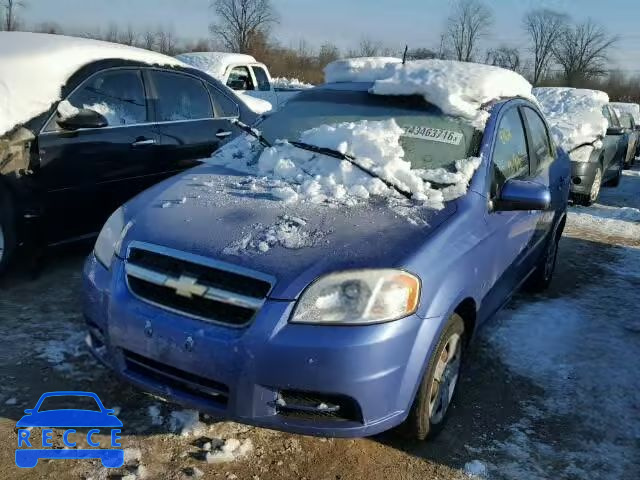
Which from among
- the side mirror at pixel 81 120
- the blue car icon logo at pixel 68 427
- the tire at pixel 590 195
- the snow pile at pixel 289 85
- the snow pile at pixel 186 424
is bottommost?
the blue car icon logo at pixel 68 427

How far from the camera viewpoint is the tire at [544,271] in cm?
471

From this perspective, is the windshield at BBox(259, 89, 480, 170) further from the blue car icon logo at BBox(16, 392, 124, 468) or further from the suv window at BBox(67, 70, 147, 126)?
the blue car icon logo at BBox(16, 392, 124, 468)

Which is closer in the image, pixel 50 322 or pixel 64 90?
pixel 50 322

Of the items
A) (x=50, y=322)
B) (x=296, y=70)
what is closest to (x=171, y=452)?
(x=50, y=322)

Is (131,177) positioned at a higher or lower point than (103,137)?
lower

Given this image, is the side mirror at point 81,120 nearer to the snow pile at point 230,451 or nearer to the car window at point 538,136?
the snow pile at point 230,451

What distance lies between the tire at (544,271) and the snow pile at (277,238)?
2.51 m

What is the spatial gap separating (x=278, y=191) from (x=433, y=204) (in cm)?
78

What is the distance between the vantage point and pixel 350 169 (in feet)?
10.9

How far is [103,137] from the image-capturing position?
464cm

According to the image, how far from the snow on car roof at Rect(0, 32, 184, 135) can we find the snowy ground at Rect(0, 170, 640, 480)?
48.2 inches

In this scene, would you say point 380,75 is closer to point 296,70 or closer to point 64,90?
point 64,90

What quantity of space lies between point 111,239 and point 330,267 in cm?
115

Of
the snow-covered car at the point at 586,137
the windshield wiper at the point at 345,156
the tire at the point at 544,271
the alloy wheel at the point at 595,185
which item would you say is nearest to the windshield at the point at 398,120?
the windshield wiper at the point at 345,156
